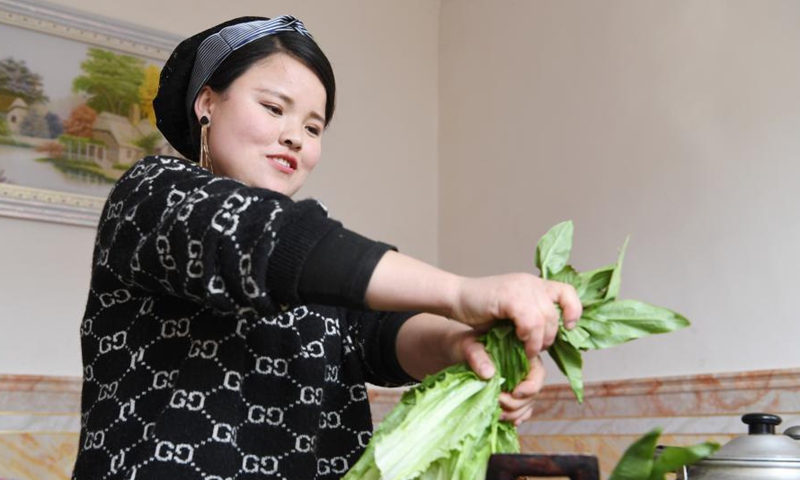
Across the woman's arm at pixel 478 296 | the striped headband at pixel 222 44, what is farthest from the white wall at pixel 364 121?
the woman's arm at pixel 478 296

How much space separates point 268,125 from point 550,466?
0.66 m

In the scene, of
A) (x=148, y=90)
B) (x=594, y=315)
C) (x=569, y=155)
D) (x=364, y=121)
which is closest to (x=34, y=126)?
(x=148, y=90)

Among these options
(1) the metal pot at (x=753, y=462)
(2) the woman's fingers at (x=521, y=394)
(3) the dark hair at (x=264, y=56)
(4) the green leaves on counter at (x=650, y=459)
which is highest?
(3) the dark hair at (x=264, y=56)

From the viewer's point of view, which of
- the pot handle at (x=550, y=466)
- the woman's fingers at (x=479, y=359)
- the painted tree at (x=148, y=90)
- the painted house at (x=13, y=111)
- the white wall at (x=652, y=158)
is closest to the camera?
the pot handle at (x=550, y=466)

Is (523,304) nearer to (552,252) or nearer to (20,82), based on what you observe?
(552,252)

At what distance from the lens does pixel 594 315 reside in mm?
963

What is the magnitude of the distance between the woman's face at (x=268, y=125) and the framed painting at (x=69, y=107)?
2.15m

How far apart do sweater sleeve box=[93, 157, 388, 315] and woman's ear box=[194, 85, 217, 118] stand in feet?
0.94

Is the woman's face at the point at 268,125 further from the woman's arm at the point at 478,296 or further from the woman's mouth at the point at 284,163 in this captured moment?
the woman's arm at the point at 478,296

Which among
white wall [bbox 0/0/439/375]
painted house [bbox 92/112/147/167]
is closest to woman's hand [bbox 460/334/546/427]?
white wall [bbox 0/0/439/375]

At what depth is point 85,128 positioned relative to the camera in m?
3.35

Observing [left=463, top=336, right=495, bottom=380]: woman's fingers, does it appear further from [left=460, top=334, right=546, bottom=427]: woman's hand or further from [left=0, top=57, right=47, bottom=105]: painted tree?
[left=0, top=57, right=47, bottom=105]: painted tree

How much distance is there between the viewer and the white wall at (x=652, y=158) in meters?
2.78

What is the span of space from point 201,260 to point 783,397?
7.19 ft
